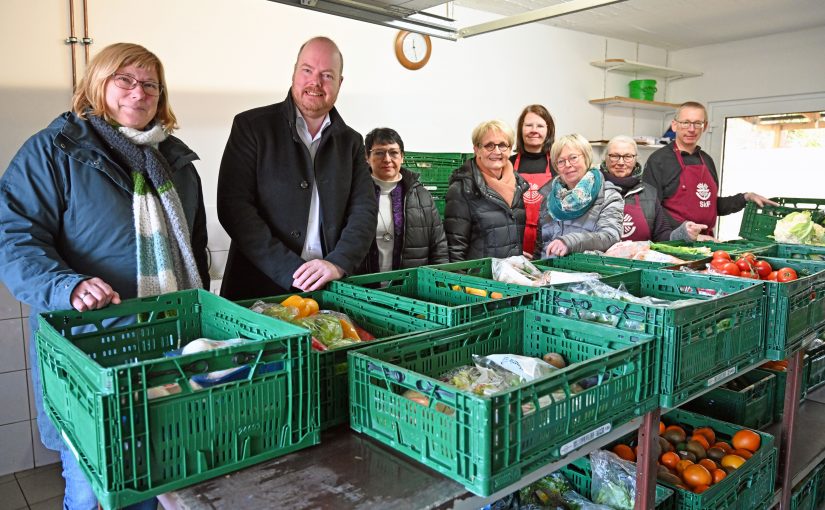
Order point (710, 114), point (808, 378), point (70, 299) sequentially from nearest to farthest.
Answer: point (70, 299) → point (808, 378) → point (710, 114)

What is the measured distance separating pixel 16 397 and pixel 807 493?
3549 millimetres

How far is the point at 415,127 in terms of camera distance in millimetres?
4684

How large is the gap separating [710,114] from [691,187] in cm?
290

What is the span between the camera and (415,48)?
4.57m

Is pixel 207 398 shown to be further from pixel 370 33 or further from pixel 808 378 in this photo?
pixel 370 33

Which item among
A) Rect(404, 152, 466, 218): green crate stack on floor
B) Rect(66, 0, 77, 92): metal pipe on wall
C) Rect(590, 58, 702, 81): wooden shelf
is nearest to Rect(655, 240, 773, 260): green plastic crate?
Rect(404, 152, 466, 218): green crate stack on floor

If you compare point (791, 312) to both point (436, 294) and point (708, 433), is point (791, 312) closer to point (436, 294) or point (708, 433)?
point (708, 433)

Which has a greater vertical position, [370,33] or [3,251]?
[370,33]

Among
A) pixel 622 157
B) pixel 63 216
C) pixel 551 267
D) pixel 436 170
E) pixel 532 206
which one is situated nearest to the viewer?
pixel 63 216

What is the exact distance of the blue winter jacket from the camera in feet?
5.00

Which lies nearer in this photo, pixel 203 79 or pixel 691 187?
pixel 203 79

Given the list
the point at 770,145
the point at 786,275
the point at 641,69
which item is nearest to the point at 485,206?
the point at 786,275

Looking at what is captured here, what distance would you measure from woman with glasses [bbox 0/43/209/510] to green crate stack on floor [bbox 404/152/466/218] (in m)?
2.23

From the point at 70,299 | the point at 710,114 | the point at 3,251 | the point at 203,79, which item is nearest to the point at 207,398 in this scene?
the point at 70,299
